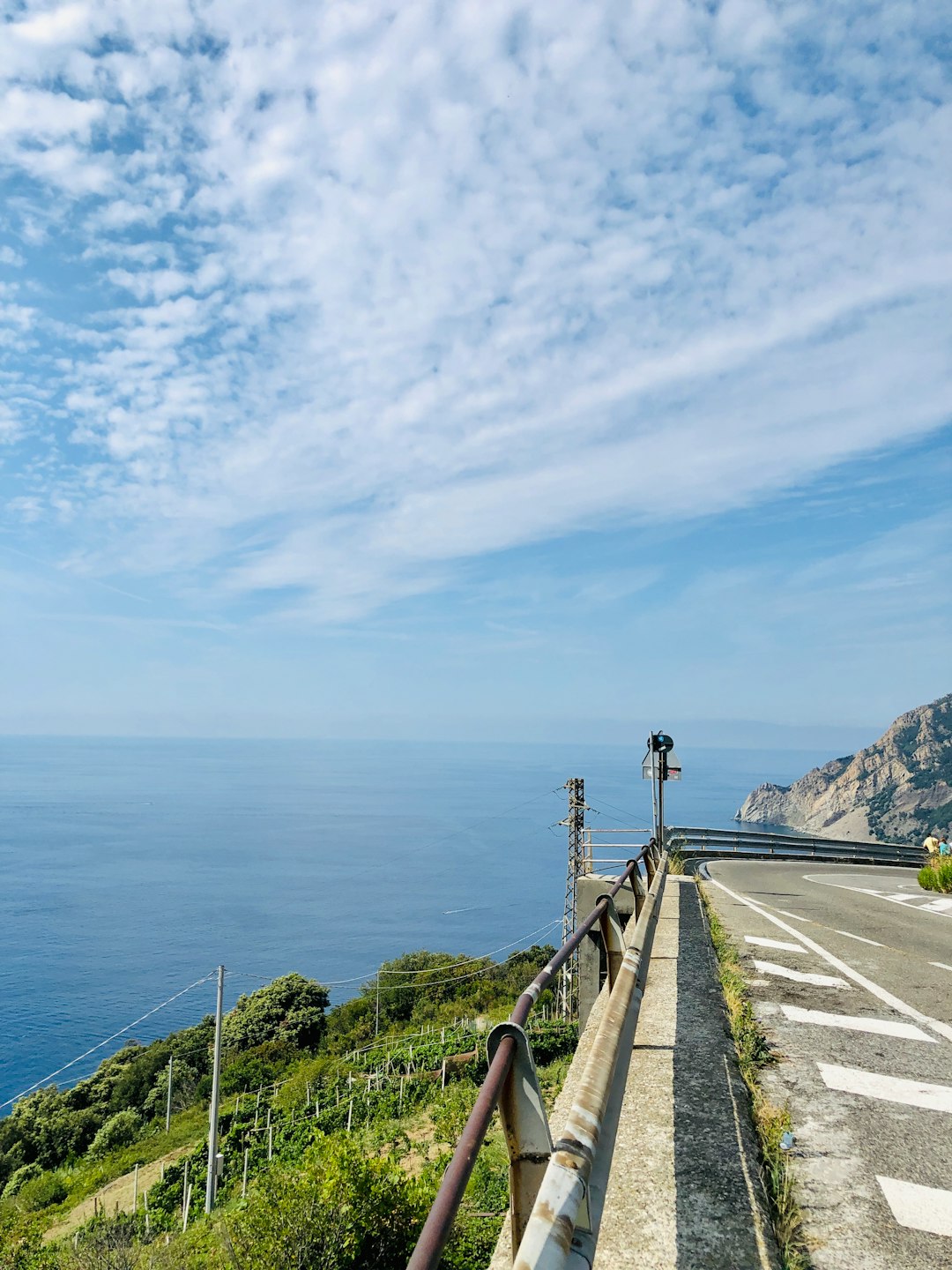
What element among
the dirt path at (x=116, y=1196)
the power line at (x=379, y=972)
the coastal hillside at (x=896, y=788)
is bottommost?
the power line at (x=379, y=972)

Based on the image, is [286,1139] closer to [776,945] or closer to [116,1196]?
[116,1196]

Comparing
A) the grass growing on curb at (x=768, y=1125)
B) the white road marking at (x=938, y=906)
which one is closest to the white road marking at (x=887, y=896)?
the white road marking at (x=938, y=906)

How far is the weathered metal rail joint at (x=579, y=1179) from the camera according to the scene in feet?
5.70

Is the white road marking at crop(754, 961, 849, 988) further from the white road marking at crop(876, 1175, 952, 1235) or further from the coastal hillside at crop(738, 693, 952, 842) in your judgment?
the coastal hillside at crop(738, 693, 952, 842)

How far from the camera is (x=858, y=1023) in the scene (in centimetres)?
555

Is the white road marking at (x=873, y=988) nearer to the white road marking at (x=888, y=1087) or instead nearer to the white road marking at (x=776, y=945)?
the white road marking at (x=776, y=945)

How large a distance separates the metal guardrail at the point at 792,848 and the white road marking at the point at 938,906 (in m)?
8.60

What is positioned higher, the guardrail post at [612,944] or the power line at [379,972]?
the guardrail post at [612,944]

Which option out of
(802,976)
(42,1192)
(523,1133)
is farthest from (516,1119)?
(42,1192)

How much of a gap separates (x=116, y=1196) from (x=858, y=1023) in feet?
151

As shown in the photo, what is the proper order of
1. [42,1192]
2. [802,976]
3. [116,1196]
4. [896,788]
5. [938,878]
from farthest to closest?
[896,788] < [42,1192] < [116,1196] < [938,878] < [802,976]

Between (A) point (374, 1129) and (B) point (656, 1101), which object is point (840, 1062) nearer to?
(B) point (656, 1101)

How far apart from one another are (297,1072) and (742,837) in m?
41.1

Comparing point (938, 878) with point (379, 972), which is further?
point (379, 972)
